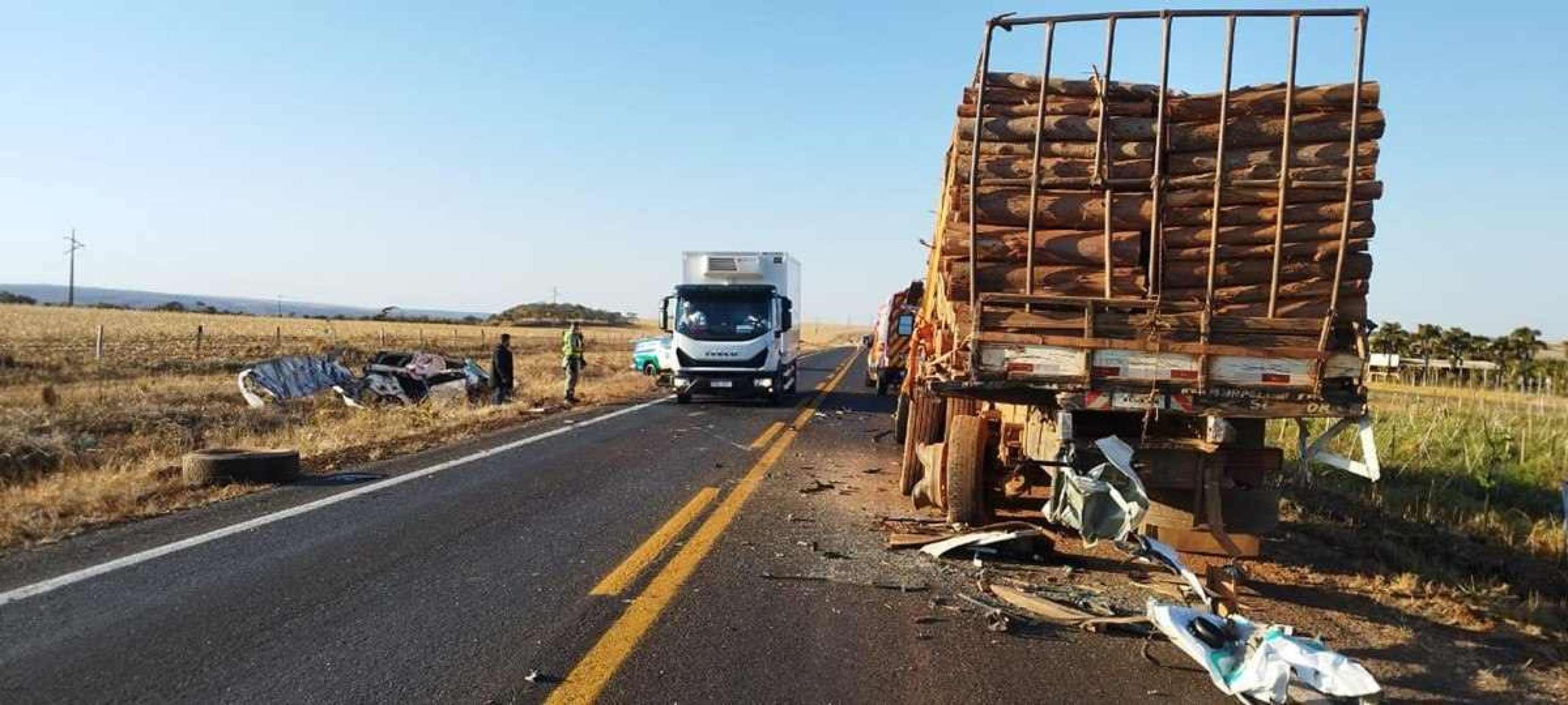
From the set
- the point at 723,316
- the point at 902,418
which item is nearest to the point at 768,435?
the point at 902,418

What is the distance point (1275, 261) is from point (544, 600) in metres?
4.65

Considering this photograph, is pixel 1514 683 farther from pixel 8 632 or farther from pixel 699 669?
pixel 8 632

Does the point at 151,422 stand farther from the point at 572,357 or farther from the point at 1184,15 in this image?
the point at 1184,15

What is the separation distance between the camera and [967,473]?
297 inches

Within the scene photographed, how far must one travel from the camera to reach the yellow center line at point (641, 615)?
4340mm

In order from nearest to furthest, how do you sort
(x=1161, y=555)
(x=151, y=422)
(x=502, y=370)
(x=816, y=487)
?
(x=1161, y=555) < (x=816, y=487) < (x=151, y=422) < (x=502, y=370)

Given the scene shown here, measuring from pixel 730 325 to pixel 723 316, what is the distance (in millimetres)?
283

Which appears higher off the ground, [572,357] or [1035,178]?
[1035,178]

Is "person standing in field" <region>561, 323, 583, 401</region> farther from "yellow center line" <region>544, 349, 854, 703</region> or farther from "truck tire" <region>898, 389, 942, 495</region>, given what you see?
"truck tire" <region>898, 389, 942, 495</region>

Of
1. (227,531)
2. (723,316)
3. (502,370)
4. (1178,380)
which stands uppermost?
(723,316)

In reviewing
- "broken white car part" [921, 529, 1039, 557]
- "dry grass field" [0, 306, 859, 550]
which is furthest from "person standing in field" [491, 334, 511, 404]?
"broken white car part" [921, 529, 1039, 557]

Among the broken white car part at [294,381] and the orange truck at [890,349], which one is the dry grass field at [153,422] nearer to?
the broken white car part at [294,381]

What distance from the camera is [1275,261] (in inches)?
246

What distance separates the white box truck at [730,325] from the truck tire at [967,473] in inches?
484
